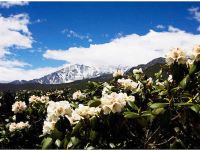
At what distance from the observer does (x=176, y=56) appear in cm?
462

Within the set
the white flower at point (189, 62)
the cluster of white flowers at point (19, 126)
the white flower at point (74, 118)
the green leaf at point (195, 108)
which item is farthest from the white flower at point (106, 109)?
the cluster of white flowers at point (19, 126)

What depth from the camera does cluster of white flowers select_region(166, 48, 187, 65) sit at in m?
4.59

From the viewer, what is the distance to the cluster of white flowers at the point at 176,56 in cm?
459

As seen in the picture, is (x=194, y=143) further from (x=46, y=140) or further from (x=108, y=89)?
(x=108, y=89)

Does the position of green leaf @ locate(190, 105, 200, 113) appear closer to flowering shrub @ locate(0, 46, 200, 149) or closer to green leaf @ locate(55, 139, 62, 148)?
flowering shrub @ locate(0, 46, 200, 149)

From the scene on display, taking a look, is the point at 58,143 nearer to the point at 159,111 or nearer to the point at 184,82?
the point at 159,111

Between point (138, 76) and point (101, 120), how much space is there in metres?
2.14

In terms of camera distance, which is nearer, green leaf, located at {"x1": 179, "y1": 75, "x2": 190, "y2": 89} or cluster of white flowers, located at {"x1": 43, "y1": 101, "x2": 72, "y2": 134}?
cluster of white flowers, located at {"x1": 43, "y1": 101, "x2": 72, "y2": 134}

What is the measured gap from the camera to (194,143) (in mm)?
3982

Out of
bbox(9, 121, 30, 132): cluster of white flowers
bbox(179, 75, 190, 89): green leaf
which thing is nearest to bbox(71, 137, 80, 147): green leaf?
bbox(179, 75, 190, 89): green leaf

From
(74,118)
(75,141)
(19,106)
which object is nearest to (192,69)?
(74,118)

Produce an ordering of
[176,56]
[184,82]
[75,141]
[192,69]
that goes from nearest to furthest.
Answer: [75,141] < [184,82] < [192,69] < [176,56]

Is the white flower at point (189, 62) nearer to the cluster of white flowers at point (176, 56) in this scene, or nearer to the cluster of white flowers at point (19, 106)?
the cluster of white flowers at point (176, 56)

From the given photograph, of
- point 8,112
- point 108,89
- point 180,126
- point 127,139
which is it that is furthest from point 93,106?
point 8,112
